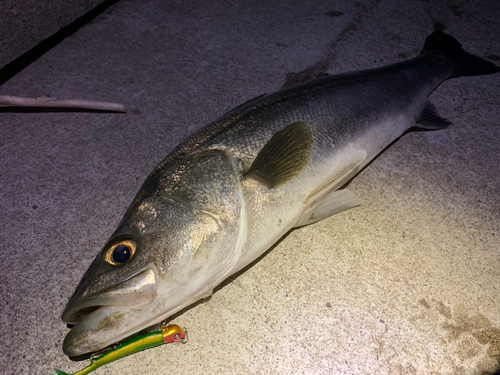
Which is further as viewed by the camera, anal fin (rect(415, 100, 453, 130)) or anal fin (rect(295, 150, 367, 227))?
anal fin (rect(415, 100, 453, 130))

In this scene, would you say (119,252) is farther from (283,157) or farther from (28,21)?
(28,21)

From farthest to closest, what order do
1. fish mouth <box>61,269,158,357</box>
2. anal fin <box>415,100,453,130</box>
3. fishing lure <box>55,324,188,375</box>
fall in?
anal fin <box>415,100,453,130</box> → fishing lure <box>55,324,188,375</box> → fish mouth <box>61,269,158,357</box>

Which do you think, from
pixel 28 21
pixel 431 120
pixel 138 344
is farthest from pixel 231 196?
pixel 28 21

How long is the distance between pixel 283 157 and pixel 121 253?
842mm

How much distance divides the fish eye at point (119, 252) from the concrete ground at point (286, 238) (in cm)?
54

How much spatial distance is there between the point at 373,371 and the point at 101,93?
2.71 metres

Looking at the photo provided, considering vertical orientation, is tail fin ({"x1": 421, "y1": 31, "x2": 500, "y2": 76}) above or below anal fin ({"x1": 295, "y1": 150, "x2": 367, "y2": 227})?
above

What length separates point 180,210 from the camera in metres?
1.52

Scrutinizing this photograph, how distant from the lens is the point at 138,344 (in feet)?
5.22

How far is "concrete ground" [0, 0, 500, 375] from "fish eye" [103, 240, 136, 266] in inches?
21.2

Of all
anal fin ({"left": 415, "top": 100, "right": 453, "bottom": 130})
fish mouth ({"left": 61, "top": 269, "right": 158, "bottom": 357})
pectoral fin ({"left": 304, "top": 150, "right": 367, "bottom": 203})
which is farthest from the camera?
anal fin ({"left": 415, "top": 100, "right": 453, "bottom": 130})

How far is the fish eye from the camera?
1.43 metres

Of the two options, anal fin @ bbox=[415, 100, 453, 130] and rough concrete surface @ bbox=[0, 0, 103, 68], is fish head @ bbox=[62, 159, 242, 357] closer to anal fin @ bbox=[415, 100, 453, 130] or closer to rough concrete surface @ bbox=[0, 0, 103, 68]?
anal fin @ bbox=[415, 100, 453, 130]

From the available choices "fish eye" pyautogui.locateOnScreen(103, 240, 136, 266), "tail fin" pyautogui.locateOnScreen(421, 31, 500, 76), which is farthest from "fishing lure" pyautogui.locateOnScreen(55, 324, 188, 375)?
"tail fin" pyautogui.locateOnScreen(421, 31, 500, 76)
